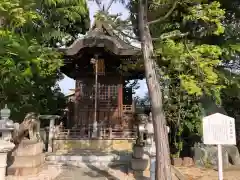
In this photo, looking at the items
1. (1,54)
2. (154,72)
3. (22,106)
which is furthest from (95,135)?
(154,72)

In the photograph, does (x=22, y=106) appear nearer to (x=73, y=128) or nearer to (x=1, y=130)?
(x=73, y=128)

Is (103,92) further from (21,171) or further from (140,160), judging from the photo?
(21,171)

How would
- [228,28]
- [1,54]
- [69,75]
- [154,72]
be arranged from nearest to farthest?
[154,72] → [1,54] → [228,28] → [69,75]

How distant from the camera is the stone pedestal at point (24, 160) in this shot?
746cm

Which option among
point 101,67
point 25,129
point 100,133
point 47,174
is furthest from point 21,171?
point 101,67

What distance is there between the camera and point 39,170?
8.10 meters

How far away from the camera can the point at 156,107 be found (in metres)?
5.83

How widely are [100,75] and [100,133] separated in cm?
340

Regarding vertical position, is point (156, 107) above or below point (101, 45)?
below

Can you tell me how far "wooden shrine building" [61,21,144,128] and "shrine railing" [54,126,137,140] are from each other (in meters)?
0.51

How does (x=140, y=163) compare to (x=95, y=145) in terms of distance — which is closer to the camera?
(x=140, y=163)

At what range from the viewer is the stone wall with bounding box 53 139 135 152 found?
1152cm

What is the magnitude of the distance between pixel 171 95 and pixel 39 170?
5617mm

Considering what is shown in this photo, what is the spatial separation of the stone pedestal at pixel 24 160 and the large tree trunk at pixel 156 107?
13.4 ft
